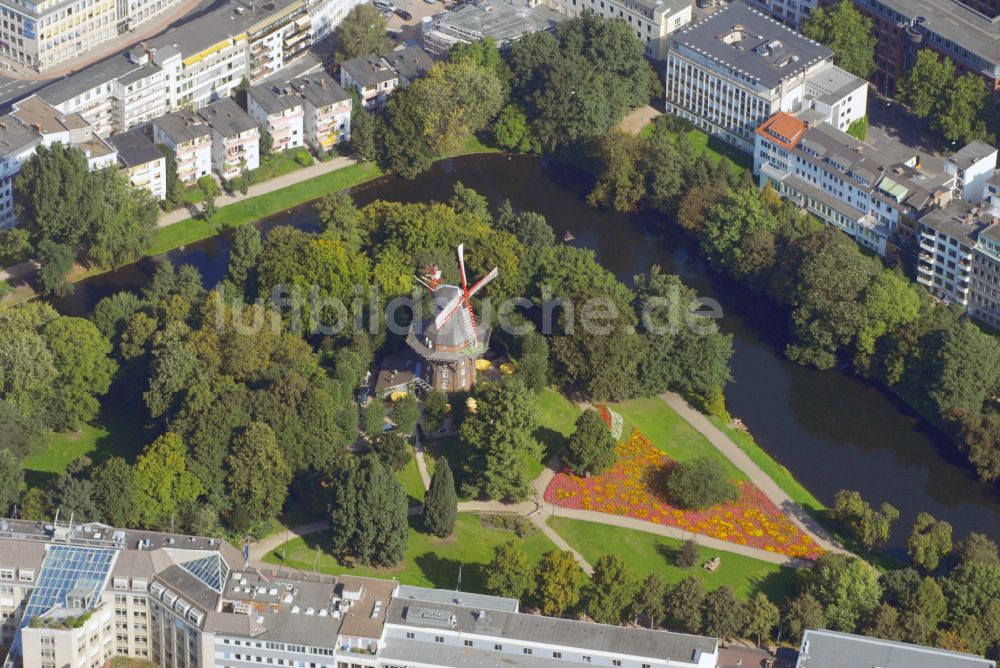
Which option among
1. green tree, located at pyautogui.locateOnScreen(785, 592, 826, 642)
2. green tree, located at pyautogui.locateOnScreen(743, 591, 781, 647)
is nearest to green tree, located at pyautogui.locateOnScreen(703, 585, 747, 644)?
green tree, located at pyautogui.locateOnScreen(743, 591, 781, 647)

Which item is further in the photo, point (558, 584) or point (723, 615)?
point (558, 584)

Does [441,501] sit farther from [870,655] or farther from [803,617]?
[870,655]

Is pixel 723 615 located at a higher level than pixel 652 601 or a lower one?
lower

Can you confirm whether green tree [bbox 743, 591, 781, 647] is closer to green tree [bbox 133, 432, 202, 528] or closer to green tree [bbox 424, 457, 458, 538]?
green tree [bbox 424, 457, 458, 538]

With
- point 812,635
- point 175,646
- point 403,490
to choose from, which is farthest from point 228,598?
point 812,635

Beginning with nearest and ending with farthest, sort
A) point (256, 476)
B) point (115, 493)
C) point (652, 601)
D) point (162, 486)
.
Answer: point (652, 601) → point (115, 493) → point (162, 486) → point (256, 476)

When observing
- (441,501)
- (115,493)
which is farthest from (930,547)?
(115,493)

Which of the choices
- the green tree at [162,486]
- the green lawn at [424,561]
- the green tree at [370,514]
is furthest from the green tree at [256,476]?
the green tree at [370,514]

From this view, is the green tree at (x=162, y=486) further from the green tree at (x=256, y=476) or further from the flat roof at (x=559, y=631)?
the flat roof at (x=559, y=631)
